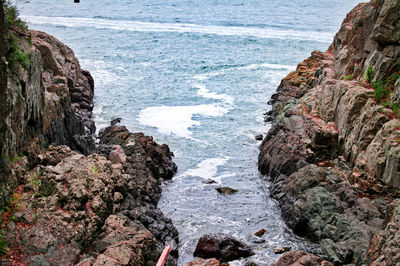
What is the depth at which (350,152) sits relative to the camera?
69.4 feet

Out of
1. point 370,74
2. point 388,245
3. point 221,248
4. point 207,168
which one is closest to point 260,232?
point 221,248

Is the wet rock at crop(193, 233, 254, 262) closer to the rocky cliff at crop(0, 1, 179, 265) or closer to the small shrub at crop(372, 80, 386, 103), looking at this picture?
the rocky cliff at crop(0, 1, 179, 265)

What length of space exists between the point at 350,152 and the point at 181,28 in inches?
2236

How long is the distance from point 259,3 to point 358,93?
89.9 m

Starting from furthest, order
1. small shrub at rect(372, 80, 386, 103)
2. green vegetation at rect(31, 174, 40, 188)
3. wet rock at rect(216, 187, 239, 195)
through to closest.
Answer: wet rock at rect(216, 187, 239, 195) < small shrub at rect(372, 80, 386, 103) < green vegetation at rect(31, 174, 40, 188)

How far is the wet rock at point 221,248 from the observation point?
16.9 metres

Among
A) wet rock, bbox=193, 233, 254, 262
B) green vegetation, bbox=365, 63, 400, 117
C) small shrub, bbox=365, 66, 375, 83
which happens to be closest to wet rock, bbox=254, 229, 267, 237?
wet rock, bbox=193, 233, 254, 262

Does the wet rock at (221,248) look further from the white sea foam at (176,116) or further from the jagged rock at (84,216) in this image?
the white sea foam at (176,116)

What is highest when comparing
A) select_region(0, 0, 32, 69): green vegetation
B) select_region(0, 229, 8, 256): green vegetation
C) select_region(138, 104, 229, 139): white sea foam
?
select_region(0, 0, 32, 69): green vegetation

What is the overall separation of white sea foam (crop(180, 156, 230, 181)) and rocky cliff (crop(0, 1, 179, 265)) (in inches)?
70.7

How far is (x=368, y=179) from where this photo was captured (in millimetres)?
18875

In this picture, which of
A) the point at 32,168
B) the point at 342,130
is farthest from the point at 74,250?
the point at 342,130

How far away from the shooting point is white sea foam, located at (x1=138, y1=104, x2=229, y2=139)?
31844mm

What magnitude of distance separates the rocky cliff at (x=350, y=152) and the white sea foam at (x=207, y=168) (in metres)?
2.62
